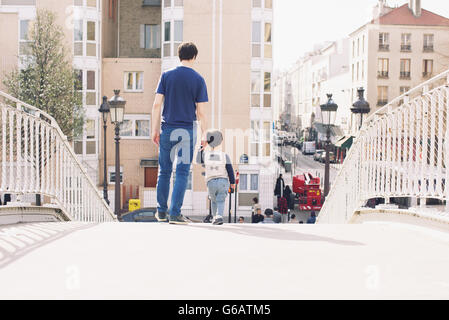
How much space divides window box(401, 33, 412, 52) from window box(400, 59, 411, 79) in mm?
1129

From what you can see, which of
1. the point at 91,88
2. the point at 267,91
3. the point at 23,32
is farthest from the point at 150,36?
the point at 267,91

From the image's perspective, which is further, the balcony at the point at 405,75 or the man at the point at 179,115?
the balcony at the point at 405,75

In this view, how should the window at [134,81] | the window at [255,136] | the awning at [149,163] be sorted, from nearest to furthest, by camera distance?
the window at [255,136] → the awning at [149,163] → the window at [134,81]

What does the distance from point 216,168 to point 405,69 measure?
5838 cm

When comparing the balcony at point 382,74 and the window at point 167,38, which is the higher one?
the balcony at point 382,74

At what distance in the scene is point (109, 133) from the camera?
36562 mm

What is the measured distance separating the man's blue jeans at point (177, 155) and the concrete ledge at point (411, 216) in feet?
8.32

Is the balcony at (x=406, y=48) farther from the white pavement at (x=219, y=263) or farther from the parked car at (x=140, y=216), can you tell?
the white pavement at (x=219, y=263)

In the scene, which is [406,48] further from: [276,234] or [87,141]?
[276,234]

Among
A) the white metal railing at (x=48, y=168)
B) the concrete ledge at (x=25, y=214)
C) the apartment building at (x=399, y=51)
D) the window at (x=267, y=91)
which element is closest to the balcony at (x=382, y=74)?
the apartment building at (x=399, y=51)

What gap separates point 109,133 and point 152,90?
3.72 m

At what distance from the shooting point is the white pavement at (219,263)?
3.44 metres

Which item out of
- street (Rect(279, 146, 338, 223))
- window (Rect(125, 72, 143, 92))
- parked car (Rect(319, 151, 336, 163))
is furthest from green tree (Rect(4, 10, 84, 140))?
parked car (Rect(319, 151, 336, 163))
